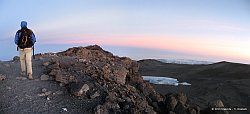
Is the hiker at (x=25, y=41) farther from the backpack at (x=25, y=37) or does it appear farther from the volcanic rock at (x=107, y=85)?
the volcanic rock at (x=107, y=85)

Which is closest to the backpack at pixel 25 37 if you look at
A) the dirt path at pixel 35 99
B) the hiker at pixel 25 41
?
the hiker at pixel 25 41

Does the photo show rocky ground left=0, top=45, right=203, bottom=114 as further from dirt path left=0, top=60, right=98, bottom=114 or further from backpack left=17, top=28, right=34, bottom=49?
backpack left=17, top=28, right=34, bottom=49

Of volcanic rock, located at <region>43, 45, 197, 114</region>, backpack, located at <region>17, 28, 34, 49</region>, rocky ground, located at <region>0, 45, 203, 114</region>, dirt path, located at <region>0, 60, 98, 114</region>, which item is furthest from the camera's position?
backpack, located at <region>17, 28, 34, 49</region>

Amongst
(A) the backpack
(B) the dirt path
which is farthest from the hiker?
(B) the dirt path

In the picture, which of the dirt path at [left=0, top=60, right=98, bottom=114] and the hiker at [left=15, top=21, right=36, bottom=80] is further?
the hiker at [left=15, top=21, right=36, bottom=80]

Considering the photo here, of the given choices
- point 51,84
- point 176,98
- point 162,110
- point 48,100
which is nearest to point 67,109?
point 48,100

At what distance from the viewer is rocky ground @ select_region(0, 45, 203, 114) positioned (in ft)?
34.7

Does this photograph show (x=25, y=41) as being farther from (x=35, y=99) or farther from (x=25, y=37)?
(x=35, y=99)

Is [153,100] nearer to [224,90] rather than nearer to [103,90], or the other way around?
[103,90]

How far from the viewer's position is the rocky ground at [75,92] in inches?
416

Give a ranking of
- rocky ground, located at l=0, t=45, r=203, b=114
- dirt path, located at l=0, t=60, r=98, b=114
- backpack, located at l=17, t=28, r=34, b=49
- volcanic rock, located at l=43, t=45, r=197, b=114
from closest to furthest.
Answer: dirt path, located at l=0, t=60, r=98, b=114
rocky ground, located at l=0, t=45, r=203, b=114
volcanic rock, located at l=43, t=45, r=197, b=114
backpack, located at l=17, t=28, r=34, b=49

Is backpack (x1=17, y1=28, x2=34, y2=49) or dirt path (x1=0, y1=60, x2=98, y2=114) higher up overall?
backpack (x1=17, y1=28, x2=34, y2=49)

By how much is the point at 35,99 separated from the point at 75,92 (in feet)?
3.35

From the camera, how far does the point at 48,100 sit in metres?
10.9
